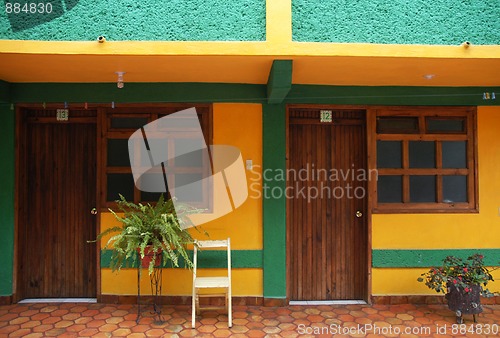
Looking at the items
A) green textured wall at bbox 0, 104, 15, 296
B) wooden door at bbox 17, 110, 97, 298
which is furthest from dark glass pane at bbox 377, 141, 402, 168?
green textured wall at bbox 0, 104, 15, 296

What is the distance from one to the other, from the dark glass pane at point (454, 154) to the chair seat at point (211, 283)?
3313mm

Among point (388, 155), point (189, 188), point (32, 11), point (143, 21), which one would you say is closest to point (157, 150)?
point (189, 188)

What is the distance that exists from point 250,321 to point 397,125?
3190 mm

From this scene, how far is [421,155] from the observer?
497 centimetres

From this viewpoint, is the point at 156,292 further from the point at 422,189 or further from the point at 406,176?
the point at 422,189

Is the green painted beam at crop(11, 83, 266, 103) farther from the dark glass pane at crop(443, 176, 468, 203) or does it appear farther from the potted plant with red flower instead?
the potted plant with red flower

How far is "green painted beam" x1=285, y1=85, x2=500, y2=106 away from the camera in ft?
15.8

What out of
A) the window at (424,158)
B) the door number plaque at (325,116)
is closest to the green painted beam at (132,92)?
the door number plaque at (325,116)

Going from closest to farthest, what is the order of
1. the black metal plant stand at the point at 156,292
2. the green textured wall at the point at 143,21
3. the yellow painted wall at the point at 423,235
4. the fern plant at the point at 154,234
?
the green textured wall at the point at 143,21 → the fern plant at the point at 154,234 → the black metal plant stand at the point at 156,292 → the yellow painted wall at the point at 423,235

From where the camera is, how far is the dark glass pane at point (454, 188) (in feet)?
16.2

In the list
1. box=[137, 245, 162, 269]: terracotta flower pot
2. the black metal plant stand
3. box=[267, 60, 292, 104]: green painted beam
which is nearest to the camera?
box=[267, 60, 292, 104]: green painted beam

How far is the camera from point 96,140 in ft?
16.2

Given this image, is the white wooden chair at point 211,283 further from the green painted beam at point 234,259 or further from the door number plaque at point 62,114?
the door number plaque at point 62,114

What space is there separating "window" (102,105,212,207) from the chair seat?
100 centimetres
